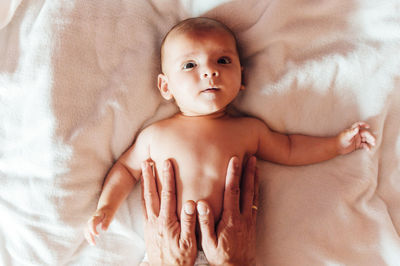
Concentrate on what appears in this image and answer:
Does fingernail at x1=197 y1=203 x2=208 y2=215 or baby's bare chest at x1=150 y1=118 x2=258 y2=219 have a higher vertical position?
baby's bare chest at x1=150 y1=118 x2=258 y2=219

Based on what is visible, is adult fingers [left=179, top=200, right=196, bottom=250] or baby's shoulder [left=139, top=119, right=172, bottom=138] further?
baby's shoulder [left=139, top=119, right=172, bottom=138]

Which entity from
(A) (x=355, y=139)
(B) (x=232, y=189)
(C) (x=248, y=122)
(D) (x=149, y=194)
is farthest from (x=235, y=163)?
(A) (x=355, y=139)

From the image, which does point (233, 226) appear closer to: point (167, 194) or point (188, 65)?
point (167, 194)

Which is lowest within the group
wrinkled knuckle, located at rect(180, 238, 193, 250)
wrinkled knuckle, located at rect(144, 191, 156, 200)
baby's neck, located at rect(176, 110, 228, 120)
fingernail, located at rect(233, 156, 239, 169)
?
wrinkled knuckle, located at rect(180, 238, 193, 250)

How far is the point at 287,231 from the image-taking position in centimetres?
112

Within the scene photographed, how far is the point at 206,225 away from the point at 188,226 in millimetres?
52

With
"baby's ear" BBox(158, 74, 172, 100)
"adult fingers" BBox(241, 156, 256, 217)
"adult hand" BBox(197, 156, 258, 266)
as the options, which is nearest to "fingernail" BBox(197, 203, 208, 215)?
"adult hand" BBox(197, 156, 258, 266)

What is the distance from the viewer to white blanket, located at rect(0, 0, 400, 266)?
1.05 metres

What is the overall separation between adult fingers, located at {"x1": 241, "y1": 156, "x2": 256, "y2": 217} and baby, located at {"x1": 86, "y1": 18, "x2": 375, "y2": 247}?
38 mm

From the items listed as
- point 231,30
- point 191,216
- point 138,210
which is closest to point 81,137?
point 138,210

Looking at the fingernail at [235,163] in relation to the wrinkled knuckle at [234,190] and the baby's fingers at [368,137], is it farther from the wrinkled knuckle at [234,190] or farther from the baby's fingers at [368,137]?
the baby's fingers at [368,137]

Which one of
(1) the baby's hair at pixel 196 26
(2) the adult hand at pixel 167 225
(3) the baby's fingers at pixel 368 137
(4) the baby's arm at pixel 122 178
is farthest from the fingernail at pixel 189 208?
(3) the baby's fingers at pixel 368 137

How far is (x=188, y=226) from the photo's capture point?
999 millimetres

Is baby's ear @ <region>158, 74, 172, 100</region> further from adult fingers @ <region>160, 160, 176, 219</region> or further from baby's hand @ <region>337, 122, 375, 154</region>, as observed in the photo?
baby's hand @ <region>337, 122, 375, 154</region>
